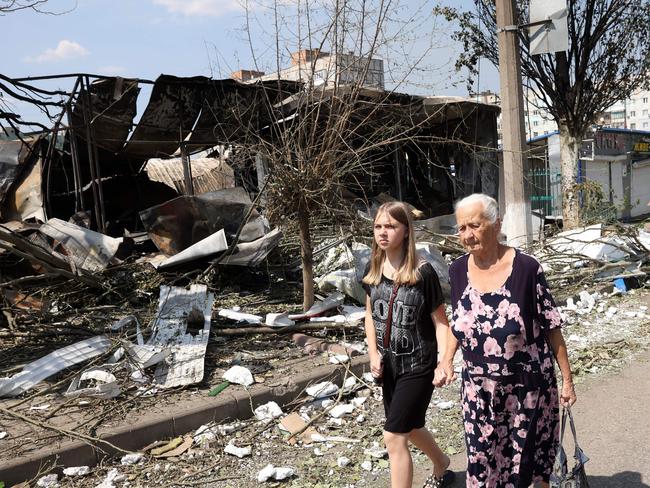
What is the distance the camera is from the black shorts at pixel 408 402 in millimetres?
2840

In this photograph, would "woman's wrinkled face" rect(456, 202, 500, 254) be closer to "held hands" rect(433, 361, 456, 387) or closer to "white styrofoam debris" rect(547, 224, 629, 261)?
"held hands" rect(433, 361, 456, 387)

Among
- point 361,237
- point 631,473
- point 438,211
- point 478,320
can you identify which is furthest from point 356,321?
point 438,211

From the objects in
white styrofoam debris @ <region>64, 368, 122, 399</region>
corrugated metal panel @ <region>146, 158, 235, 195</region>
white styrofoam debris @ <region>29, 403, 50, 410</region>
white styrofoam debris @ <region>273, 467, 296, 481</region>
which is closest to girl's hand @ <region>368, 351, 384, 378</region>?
white styrofoam debris @ <region>273, 467, 296, 481</region>

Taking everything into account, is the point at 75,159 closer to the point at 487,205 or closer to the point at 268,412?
the point at 268,412

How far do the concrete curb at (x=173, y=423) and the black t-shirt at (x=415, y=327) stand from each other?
1849mm

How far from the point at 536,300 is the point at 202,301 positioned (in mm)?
4191

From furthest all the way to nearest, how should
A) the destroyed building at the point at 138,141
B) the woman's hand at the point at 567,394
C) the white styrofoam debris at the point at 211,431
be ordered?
the destroyed building at the point at 138,141 → the white styrofoam debris at the point at 211,431 → the woman's hand at the point at 567,394

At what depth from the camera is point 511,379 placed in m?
2.53

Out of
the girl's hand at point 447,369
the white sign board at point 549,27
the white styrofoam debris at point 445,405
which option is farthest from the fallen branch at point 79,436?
the white sign board at point 549,27

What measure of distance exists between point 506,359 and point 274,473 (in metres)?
1.72

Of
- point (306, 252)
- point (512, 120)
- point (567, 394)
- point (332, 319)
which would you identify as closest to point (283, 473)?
point (567, 394)

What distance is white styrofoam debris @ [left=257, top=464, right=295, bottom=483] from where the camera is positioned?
11.4ft

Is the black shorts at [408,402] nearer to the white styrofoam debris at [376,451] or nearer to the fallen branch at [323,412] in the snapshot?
the white styrofoam debris at [376,451]

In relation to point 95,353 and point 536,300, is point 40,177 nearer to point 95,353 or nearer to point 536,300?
point 95,353
